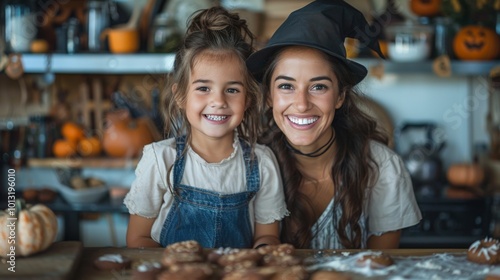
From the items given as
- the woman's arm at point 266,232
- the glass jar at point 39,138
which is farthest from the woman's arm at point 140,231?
the glass jar at point 39,138

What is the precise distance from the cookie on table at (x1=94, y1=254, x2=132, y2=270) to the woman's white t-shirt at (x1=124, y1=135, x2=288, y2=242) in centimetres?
56

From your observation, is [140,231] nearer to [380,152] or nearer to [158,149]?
[158,149]

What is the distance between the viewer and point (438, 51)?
3.89m

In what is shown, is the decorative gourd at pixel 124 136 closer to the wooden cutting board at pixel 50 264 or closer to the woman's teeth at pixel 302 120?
the woman's teeth at pixel 302 120

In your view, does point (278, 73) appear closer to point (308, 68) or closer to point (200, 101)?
point (308, 68)

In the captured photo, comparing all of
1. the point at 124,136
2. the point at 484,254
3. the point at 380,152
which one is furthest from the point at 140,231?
the point at 124,136

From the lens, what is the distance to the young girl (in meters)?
2.16

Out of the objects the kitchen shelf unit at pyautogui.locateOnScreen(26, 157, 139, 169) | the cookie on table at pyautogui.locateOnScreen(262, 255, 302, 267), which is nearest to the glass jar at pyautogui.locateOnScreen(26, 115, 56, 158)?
the kitchen shelf unit at pyautogui.locateOnScreen(26, 157, 139, 169)

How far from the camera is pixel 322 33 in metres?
2.07

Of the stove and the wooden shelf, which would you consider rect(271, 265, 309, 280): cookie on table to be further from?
the wooden shelf

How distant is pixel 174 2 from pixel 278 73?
6.40ft

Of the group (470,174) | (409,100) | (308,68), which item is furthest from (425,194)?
(308,68)

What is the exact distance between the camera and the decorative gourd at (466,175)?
387 cm

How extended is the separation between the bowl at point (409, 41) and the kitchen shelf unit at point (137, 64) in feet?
0.14
